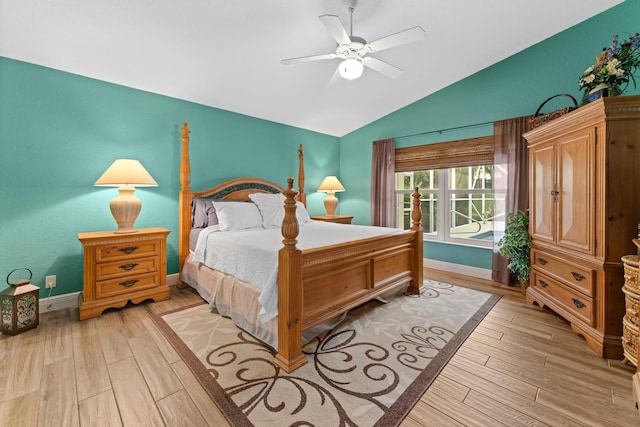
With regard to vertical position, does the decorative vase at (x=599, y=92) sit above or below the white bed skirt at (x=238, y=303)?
above

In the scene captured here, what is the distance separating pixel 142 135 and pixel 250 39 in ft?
5.55

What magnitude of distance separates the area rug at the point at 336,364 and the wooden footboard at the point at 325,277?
19 cm

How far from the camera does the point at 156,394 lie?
1.56 meters

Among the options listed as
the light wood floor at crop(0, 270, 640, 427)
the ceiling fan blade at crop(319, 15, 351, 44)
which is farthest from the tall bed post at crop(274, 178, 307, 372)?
the ceiling fan blade at crop(319, 15, 351, 44)

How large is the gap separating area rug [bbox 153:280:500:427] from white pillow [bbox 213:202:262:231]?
90 centimetres

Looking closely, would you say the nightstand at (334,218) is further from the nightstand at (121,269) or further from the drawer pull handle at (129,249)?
the drawer pull handle at (129,249)

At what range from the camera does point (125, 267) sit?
273 cm

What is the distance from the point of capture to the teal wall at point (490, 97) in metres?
2.95

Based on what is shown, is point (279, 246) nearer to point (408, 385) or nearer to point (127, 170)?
point (408, 385)

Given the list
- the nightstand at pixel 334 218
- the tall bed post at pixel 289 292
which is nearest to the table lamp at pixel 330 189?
the nightstand at pixel 334 218

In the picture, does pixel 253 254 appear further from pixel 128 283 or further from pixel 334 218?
pixel 334 218

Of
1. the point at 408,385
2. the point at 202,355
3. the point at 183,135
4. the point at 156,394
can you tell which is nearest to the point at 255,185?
the point at 183,135

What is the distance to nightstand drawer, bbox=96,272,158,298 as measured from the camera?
2592 millimetres

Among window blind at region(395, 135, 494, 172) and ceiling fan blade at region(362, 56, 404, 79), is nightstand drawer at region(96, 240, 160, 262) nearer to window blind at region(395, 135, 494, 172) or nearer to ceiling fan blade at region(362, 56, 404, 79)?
ceiling fan blade at region(362, 56, 404, 79)
